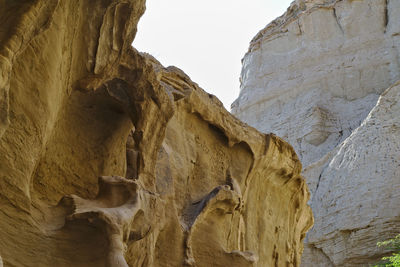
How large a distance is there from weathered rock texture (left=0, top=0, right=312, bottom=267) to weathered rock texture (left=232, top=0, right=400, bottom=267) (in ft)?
31.4

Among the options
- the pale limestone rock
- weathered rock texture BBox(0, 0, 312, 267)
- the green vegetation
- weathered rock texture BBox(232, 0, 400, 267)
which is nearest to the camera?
weathered rock texture BBox(0, 0, 312, 267)

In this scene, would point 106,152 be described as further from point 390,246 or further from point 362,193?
point 362,193

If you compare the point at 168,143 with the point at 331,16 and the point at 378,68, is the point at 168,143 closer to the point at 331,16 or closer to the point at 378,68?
the point at 378,68

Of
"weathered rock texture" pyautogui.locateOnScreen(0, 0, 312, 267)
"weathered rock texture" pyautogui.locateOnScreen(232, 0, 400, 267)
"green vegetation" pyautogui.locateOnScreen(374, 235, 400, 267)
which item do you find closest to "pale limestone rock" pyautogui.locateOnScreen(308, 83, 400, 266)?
"weathered rock texture" pyautogui.locateOnScreen(232, 0, 400, 267)

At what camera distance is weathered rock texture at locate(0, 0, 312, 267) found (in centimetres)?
483

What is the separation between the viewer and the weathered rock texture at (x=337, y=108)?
61.6ft

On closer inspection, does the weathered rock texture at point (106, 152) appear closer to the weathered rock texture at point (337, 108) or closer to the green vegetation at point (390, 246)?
the green vegetation at point (390, 246)

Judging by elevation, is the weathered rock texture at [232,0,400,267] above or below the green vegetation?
above

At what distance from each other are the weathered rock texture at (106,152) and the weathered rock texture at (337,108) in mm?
9571

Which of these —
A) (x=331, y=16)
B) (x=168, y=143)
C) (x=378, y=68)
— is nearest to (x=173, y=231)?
(x=168, y=143)

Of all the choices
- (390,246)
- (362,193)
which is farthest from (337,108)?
(390,246)

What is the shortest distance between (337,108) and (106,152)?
70.1ft

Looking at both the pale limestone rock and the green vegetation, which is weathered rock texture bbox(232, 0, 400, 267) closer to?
the pale limestone rock

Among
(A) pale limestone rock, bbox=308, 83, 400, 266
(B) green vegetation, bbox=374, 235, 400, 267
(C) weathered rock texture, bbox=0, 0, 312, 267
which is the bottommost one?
(C) weathered rock texture, bbox=0, 0, 312, 267
